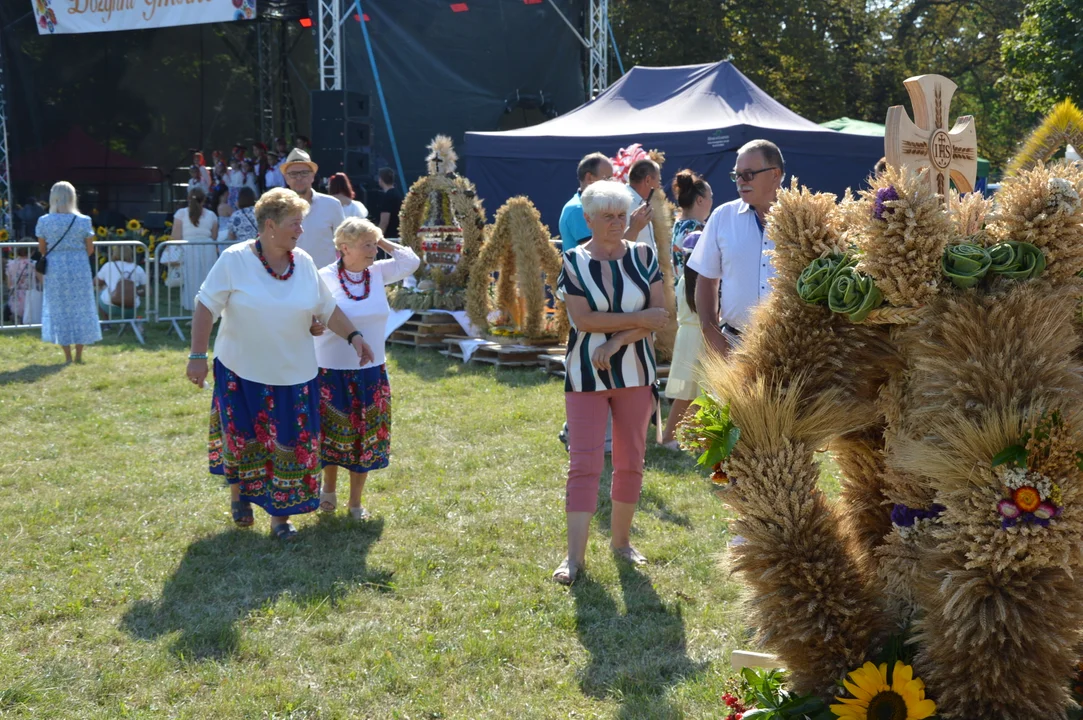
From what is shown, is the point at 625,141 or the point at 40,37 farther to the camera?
the point at 40,37

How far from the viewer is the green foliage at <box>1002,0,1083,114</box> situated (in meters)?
13.8

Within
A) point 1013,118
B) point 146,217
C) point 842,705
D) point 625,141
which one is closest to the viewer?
point 842,705

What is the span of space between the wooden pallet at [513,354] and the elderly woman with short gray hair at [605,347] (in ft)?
16.2

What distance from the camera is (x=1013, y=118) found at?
28.7 m

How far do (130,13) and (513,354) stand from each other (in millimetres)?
10808

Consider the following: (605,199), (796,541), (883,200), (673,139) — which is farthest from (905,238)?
(673,139)

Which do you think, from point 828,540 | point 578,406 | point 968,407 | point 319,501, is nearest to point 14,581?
point 319,501

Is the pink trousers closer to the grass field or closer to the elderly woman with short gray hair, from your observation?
the elderly woman with short gray hair

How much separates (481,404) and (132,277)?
262 inches

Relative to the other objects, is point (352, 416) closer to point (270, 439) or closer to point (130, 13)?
point (270, 439)

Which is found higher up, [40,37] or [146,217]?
[40,37]

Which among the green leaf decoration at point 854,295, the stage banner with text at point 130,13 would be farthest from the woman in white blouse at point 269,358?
the stage banner with text at point 130,13

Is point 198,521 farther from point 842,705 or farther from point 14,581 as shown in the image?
point 842,705

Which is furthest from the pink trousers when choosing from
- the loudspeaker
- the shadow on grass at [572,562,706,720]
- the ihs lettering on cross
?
the loudspeaker
